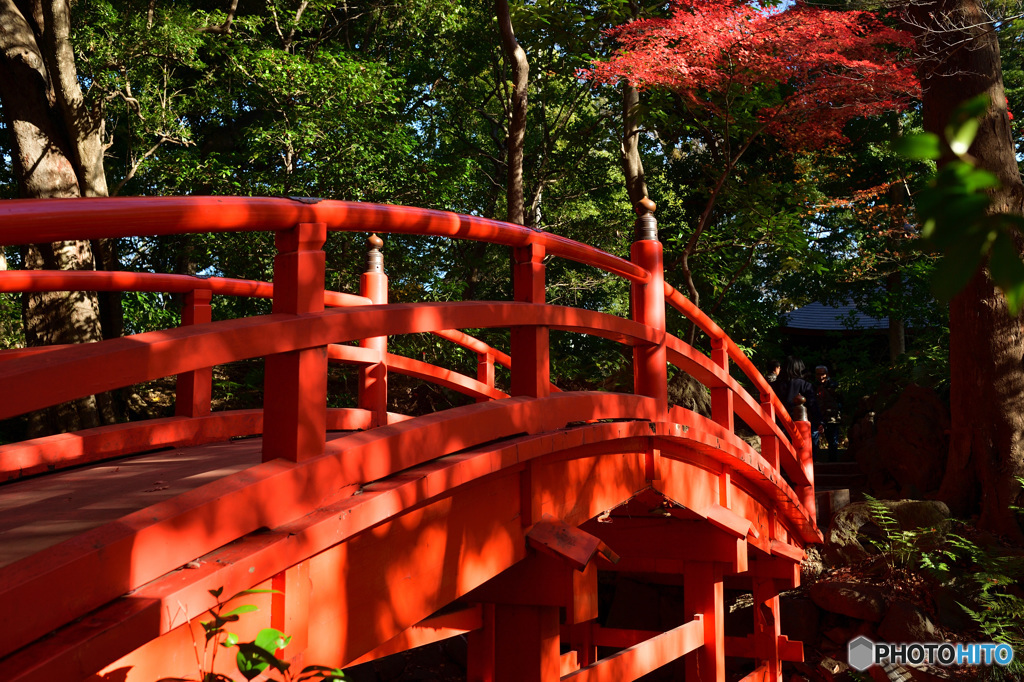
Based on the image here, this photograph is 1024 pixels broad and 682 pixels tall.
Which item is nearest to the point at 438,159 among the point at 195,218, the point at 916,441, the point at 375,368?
the point at 916,441

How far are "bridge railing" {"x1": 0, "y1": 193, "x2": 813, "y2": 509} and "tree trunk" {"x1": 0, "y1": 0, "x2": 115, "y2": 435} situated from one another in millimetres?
4003

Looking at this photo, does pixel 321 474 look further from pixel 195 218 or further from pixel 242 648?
→ pixel 195 218

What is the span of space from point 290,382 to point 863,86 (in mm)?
7578

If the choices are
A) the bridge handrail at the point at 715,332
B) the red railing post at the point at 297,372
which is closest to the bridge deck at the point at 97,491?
the red railing post at the point at 297,372

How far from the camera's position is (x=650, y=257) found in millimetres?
4262

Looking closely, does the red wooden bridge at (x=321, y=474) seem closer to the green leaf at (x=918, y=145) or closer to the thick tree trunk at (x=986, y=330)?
the green leaf at (x=918, y=145)

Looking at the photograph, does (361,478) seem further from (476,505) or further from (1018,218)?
(1018,218)

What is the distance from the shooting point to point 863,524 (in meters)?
7.95

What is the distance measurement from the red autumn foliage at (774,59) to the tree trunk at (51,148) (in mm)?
5293

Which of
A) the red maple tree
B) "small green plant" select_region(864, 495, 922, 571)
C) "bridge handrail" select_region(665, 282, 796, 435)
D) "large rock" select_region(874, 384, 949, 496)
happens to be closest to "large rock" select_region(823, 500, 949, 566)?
"small green plant" select_region(864, 495, 922, 571)

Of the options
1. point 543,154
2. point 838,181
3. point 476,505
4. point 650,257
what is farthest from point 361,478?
point 838,181

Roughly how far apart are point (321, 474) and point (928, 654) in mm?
6014

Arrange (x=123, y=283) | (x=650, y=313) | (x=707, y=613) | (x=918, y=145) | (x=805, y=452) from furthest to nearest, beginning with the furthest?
(x=805, y=452), (x=707, y=613), (x=650, y=313), (x=123, y=283), (x=918, y=145)

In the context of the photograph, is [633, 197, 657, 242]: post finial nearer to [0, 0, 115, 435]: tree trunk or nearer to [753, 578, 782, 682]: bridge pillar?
[753, 578, 782, 682]: bridge pillar
